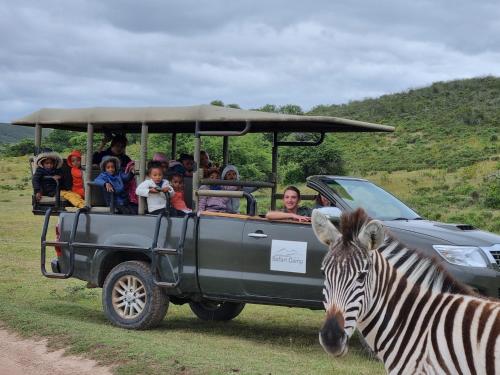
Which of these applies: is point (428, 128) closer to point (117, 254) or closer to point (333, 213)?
point (117, 254)

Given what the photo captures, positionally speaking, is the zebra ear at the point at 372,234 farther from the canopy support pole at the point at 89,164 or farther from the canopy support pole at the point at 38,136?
the canopy support pole at the point at 38,136

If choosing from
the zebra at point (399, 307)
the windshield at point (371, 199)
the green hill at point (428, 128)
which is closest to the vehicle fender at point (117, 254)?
the windshield at point (371, 199)

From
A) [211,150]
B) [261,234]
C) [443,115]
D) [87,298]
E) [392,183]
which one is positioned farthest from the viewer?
[443,115]

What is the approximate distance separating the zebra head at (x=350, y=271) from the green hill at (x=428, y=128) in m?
25.1

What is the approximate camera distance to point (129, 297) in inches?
341

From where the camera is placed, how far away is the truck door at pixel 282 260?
7605 millimetres

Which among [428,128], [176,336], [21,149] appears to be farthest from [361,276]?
[21,149]

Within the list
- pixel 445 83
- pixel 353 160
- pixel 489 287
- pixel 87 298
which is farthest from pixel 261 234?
pixel 445 83

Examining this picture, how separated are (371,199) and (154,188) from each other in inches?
94.1

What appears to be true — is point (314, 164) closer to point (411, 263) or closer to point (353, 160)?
point (353, 160)

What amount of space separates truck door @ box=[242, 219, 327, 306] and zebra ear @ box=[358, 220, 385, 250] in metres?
3.32

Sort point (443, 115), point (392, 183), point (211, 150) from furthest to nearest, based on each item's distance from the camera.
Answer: point (443, 115), point (392, 183), point (211, 150)

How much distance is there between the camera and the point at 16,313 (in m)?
8.93

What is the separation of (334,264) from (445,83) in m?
57.2
